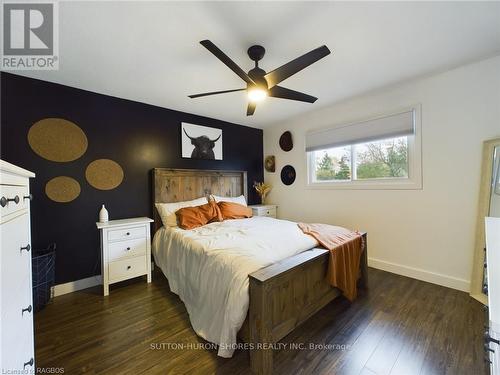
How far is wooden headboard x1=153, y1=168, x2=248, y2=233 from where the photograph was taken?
3.05 m

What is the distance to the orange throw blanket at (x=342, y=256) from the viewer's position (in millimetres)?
1905

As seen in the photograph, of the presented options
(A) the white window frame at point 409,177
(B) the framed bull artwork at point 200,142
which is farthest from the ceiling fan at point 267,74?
(B) the framed bull artwork at point 200,142

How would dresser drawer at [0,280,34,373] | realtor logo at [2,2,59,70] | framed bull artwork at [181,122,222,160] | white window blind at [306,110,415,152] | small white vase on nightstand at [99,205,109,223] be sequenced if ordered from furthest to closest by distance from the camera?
framed bull artwork at [181,122,222,160], white window blind at [306,110,415,152], small white vase on nightstand at [99,205,109,223], realtor logo at [2,2,59,70], dresser drawer at [0,280,34,373]

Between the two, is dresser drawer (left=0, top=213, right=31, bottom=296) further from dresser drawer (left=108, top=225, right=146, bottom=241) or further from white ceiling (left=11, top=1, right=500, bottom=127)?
white ceiling (left=11, top=1, right=500, bottom=127)

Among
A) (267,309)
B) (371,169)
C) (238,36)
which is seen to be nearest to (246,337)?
(267,309)

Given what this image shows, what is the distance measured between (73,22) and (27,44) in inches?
25.2

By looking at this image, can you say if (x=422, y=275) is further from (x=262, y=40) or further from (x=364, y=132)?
(x=262, y=40)

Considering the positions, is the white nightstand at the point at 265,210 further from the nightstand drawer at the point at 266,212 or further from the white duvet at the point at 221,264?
the white duvet at the point at 221,264

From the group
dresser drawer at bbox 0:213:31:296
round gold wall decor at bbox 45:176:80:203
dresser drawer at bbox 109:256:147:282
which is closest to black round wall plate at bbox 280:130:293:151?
dresser drawer at bbox 109:256:147:282

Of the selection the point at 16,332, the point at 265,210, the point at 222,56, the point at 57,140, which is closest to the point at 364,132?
the point at 265,210

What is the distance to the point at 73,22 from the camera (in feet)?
5.05

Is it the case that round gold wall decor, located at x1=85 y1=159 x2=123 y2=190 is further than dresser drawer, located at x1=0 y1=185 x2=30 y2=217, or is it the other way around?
round gold wall decor, located at x1=85 y1=159 x2=123 y2=190

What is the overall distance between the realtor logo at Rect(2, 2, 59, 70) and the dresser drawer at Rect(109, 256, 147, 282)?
7.00ft

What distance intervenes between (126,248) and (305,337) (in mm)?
2109
